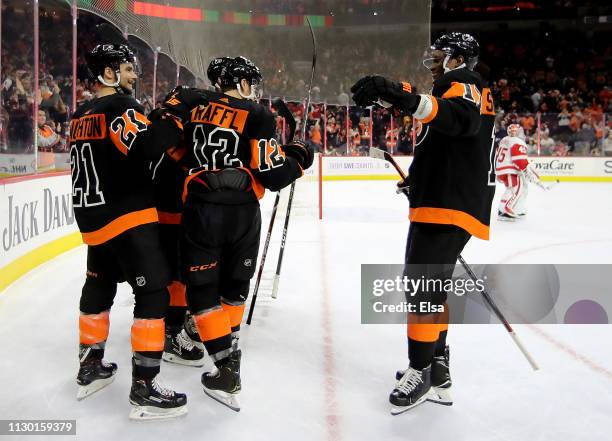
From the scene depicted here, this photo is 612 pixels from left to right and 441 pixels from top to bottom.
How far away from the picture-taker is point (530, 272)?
4.43 m

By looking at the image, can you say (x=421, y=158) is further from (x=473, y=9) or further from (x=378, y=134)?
(x=473, y=9)

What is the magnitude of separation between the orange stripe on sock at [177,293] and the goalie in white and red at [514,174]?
17.4 feet

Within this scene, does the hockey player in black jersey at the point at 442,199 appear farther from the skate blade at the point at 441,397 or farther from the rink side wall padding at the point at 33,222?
the rink side wall padding at the point at 33,222

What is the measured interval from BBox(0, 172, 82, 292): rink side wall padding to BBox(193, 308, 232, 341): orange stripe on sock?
2.11 m

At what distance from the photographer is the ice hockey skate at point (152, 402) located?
2.07 m

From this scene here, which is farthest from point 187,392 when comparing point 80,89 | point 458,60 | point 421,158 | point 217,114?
point 80,89

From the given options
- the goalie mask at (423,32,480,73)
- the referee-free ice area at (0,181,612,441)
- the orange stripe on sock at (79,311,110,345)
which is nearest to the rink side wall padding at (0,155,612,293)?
the referee-free ice area at (0,181,612,441)

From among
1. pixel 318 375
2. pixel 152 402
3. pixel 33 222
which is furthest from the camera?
pixel 33 222

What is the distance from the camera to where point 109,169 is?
2049 mm

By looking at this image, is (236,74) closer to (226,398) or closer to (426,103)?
(426,103)

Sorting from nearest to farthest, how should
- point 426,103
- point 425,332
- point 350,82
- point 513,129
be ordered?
point 426,103, point 425,332, point 513,129, point 350,82

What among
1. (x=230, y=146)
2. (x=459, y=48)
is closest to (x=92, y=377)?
(x=230, y=146)

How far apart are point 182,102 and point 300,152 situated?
566 mm

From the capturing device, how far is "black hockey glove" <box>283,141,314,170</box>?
2.35 meters
